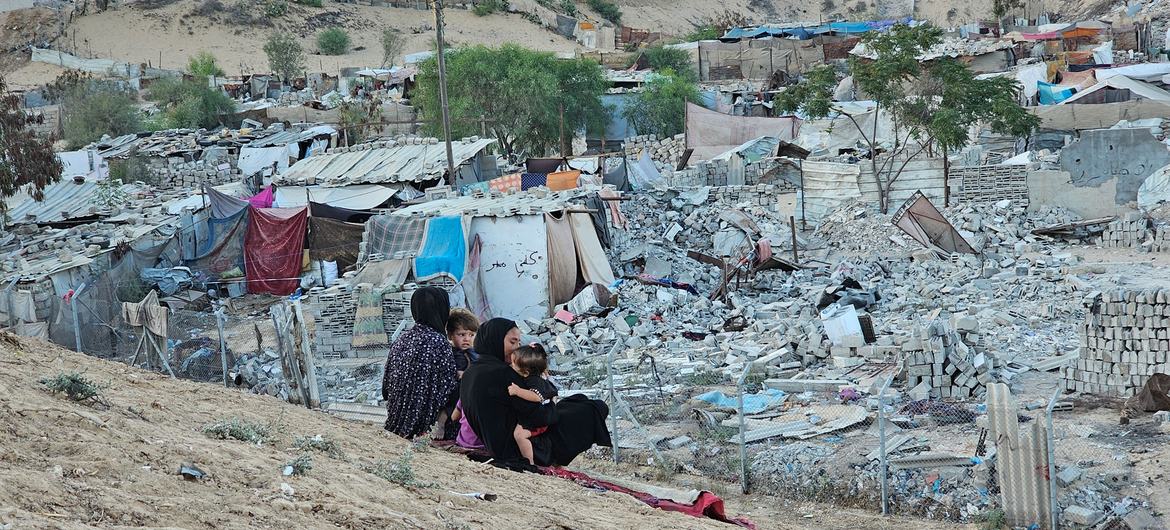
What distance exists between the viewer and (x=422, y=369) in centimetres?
659

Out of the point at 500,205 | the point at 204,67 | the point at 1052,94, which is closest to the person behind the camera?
the point at 500,205

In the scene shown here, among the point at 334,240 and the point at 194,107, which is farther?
the point at 194,107

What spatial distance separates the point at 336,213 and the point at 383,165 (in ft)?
13.0

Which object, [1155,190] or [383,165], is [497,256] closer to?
[383,165]

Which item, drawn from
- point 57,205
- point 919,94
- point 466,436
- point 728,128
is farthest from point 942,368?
point 728,128

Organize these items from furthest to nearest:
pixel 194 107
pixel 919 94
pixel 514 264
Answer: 1. pixel 194 107
2. pixel 919 94
3. pixel 514 264

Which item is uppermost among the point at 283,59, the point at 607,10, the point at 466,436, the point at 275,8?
the point at 275,8

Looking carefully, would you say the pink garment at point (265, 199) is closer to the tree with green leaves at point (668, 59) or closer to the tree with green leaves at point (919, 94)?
the tree with green leaves at point (919, 94)

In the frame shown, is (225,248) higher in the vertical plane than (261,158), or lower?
lower

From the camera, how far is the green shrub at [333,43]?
56688 millimetres

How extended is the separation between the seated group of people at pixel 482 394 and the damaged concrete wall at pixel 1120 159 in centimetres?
1679

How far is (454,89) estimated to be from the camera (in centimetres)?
3262

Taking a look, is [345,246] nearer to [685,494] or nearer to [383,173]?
[383,173]

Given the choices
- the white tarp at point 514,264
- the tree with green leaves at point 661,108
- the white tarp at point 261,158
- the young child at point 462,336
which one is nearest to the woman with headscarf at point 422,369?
the young child at point 462,336
